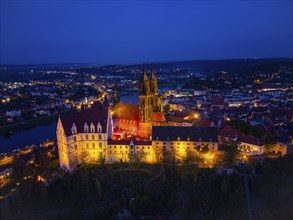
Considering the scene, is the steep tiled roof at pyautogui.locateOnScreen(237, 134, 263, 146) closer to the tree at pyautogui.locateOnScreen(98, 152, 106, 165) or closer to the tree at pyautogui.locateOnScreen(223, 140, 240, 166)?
the tree at pyautogui.locateOnScreen(223, 140, 240, 166)

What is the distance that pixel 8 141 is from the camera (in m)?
54.3

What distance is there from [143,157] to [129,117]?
1059cm

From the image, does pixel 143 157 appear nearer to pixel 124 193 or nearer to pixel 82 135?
pixel 124 193

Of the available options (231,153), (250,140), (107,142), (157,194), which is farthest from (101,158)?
(250,140)

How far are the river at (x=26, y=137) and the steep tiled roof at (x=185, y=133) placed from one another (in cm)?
2638

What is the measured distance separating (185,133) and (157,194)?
26.7 ft

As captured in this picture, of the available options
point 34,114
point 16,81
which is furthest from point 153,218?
point 16,81

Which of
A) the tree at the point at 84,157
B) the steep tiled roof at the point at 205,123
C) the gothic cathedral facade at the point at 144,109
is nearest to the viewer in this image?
the tree at the point at 84,157

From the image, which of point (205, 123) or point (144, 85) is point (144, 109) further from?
point (205, 123)

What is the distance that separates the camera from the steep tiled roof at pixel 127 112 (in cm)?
4206

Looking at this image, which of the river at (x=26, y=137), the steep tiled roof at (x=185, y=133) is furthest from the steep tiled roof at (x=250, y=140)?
the river at (x=26, y=137)

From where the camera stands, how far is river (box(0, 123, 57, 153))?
50.5 m

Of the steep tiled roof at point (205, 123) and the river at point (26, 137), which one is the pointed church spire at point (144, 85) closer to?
the steep tiled roof at point (205, 123)

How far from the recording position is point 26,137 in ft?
186
